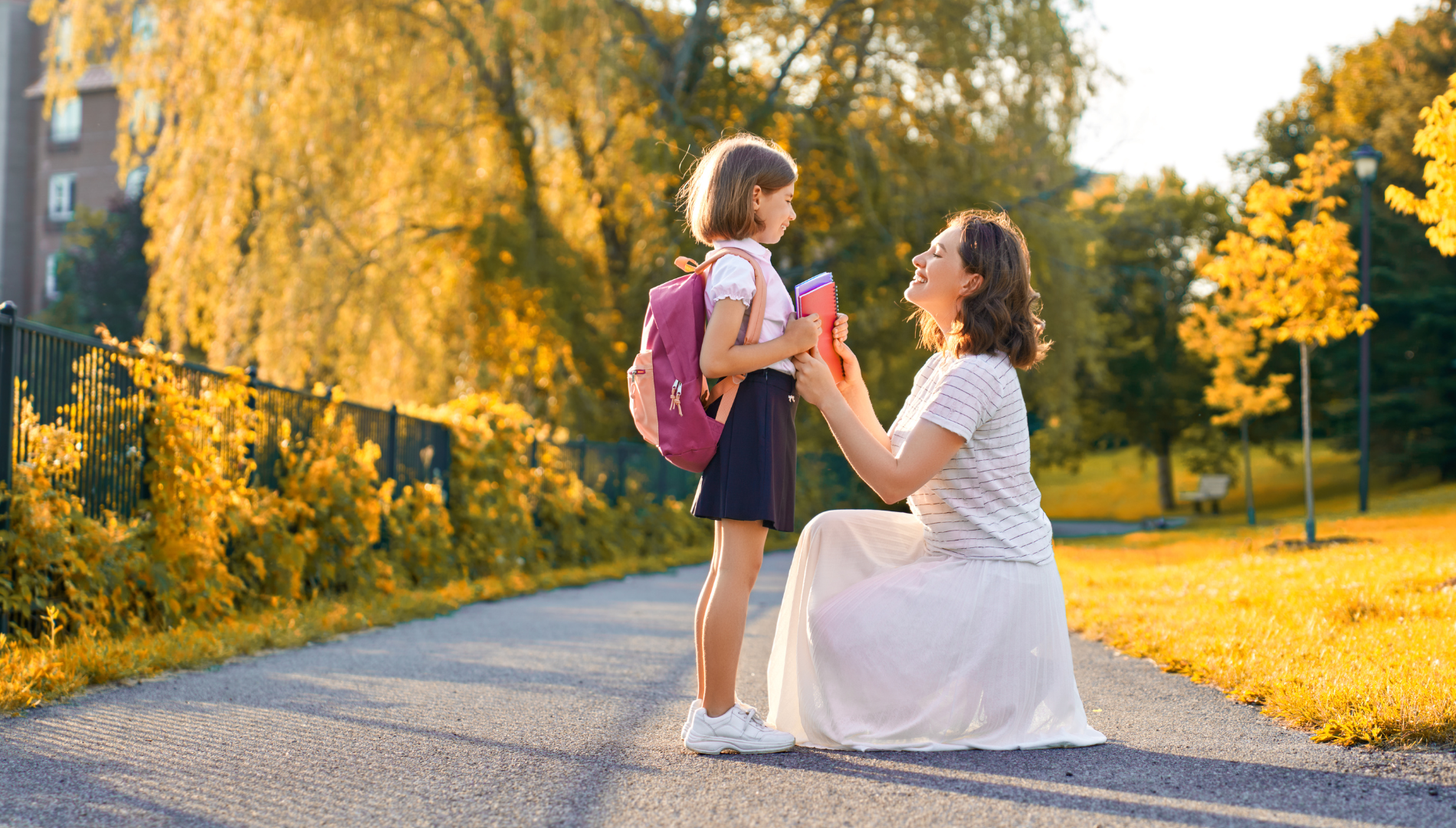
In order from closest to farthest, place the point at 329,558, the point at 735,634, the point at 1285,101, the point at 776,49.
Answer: the point at 735,634 < the point at 329,558 < the point at 776,49 < the point at 1285,101

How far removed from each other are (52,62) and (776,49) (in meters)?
9.36

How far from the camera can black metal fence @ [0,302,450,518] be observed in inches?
207

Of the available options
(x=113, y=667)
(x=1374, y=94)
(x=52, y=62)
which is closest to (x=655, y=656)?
(x=113, y=667)

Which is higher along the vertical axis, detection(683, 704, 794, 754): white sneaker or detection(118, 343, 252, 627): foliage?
detection(118, 343, 252, 627): foliage

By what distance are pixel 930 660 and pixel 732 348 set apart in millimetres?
1007

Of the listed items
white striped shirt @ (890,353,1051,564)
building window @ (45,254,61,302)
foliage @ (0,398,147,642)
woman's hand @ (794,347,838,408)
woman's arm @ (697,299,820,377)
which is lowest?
foliage @ (0,398,147,642)

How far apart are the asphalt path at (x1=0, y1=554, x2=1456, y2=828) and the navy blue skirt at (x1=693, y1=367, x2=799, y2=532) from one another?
661 millimetres

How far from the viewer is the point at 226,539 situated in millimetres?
6641

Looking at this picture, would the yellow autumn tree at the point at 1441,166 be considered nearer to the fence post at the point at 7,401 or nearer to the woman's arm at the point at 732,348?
the woman's arm at the point at 732,348

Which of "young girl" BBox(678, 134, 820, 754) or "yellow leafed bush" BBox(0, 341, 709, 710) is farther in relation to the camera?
"yellow leafed bush" BBox(0, 341, 709, 710)

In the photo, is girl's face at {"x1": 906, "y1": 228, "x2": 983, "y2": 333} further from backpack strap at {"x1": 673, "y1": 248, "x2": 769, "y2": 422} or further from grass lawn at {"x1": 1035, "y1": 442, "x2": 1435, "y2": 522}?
grass lawn at {"x1": 1035, "y1": 442, "x2": 1435, "y2": 522}

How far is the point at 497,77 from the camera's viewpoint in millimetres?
14734

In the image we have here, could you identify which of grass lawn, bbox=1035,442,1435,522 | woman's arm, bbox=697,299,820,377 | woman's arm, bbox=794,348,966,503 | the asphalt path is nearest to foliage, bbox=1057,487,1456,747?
the asphalt path

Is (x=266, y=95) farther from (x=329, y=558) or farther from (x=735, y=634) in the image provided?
(x=735, y=634)
